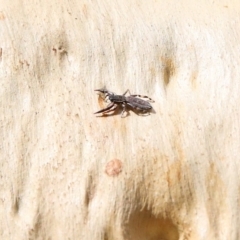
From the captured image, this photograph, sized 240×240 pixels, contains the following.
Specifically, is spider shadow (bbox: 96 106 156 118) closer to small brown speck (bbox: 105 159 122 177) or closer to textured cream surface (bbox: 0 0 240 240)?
textured cream surface (bbox: 0 0 240 240)

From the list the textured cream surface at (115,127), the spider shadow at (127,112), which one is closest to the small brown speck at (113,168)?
the textured cream surface at (115,127)

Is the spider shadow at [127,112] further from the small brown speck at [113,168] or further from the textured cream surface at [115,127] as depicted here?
the small brown speck at [113,168]

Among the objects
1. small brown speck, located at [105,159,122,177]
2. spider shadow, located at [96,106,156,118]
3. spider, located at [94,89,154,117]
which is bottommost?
small brown speck, located at [105,159,122,177]

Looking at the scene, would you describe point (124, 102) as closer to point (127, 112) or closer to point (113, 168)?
point (127, 112)

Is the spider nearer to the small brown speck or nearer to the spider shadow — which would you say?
the spider shadow

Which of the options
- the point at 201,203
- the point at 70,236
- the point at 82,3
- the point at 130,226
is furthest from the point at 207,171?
the point at 82,3

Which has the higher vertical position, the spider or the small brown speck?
the spider

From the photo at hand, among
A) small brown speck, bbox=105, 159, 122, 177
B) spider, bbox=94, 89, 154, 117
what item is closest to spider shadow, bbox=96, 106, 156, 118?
spider, bbox=94, 89, 154, 117

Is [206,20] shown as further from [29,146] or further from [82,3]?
[29,146]
